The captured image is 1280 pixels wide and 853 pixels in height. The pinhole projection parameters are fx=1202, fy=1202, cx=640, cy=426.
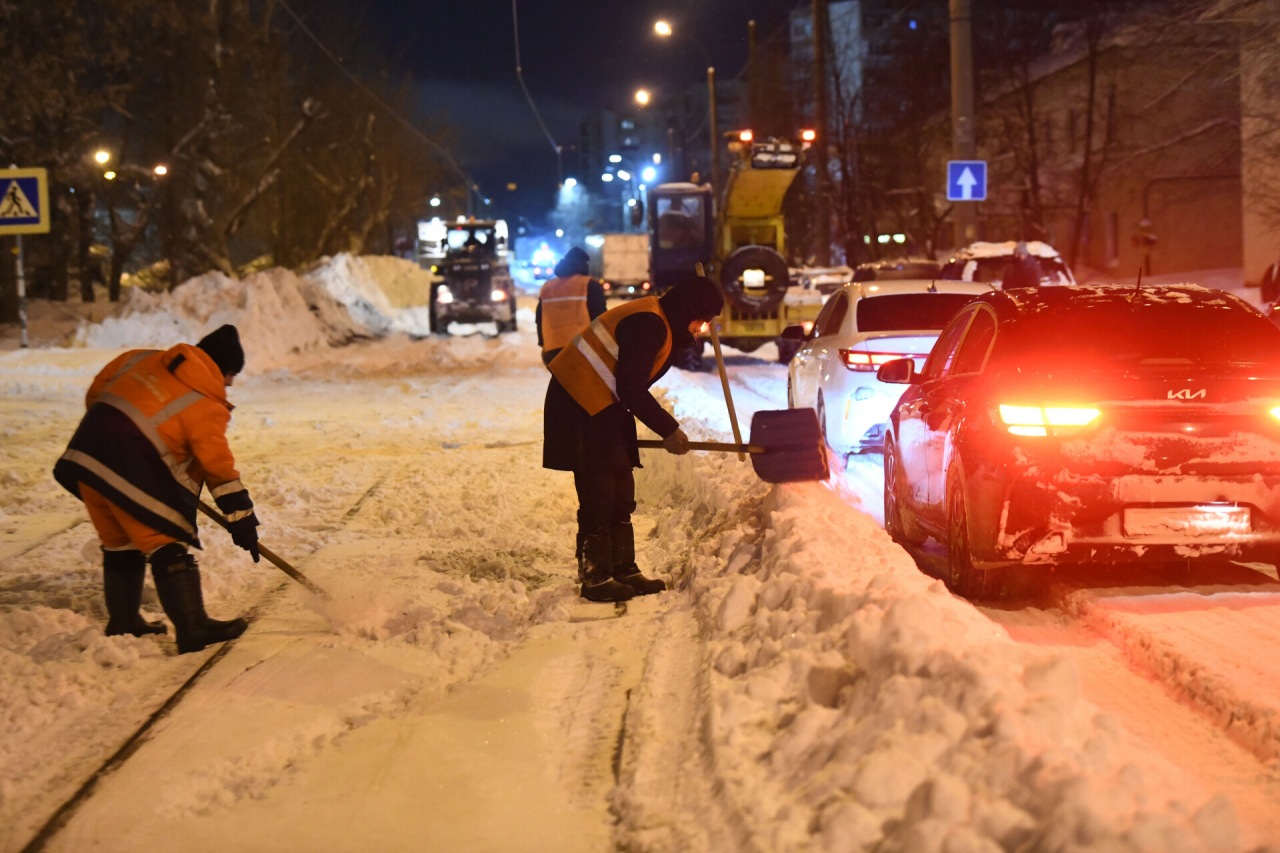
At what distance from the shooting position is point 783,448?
21.4 ft

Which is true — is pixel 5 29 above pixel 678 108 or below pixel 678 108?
below

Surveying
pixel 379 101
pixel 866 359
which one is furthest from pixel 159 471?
pixel 379 101

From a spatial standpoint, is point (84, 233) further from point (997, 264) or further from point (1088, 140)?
point (1088, 140)

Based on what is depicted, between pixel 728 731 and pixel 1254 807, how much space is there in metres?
1.59

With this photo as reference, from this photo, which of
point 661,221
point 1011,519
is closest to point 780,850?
point 1011,519

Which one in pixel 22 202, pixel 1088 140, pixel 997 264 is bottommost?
pixel 997 264

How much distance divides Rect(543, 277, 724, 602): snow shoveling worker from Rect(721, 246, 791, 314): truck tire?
46.0 ft

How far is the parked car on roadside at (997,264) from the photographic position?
18.0 m

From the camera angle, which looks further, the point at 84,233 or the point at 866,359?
the point at 84,233

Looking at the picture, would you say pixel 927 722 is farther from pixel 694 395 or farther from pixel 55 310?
pixel 55 310

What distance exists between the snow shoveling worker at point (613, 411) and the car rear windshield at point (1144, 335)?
1.62 m

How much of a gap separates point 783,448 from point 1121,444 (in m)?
1.81

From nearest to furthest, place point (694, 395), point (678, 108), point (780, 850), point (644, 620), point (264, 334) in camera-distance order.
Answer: point (780, 850), point (644, 620), point (694, 395), point (264, 334), point (678, 108)

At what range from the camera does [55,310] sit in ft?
93.8
